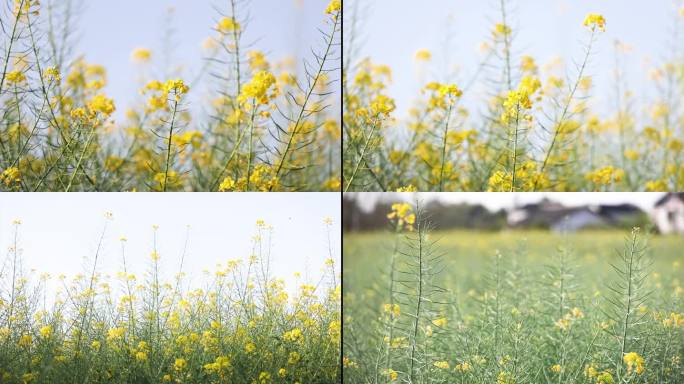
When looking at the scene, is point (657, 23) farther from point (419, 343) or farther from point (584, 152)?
point (419, 343)

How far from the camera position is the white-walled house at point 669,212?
9.92 ft

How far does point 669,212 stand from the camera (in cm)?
308

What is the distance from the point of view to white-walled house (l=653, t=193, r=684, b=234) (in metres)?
3.02

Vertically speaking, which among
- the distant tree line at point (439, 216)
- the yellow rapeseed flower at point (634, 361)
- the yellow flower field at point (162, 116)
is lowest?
the yellow rapeseed flower at point (634, 361)

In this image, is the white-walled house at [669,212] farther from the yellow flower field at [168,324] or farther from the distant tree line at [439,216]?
the yellow flower field at [168,324]

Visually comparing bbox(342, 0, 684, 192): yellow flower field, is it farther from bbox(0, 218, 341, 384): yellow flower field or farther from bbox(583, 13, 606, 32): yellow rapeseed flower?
bbox(0, 218, 341, 384): yellow flower field

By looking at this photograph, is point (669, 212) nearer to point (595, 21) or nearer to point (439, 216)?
point (439, 216)

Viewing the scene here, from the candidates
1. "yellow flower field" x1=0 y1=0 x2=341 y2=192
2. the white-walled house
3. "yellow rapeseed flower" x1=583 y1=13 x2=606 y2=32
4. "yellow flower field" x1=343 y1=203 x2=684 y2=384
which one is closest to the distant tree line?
"yellow flower field" x1=343 y1=203 x2=684 y2=384

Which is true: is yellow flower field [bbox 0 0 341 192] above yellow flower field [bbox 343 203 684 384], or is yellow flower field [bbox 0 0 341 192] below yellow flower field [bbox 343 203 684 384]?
above

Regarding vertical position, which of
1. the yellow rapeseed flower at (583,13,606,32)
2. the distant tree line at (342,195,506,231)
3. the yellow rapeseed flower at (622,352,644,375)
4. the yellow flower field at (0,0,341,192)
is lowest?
the yellow rapeseed flower at (622,352,644,375)

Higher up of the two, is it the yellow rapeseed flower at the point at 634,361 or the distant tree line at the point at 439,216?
the distant tree line at the point at 439,216

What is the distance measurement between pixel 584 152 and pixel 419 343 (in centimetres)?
91

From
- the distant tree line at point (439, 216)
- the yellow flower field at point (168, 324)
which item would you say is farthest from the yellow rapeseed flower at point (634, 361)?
the yellow flower field at point (168, 324)

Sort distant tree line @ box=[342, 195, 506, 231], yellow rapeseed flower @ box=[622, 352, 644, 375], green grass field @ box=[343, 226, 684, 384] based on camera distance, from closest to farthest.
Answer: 1. yellow rapeseed flower @ box=[622, 352, 644, 375]
2. green grass field @ box=[343, 226, 684, 384]
3. distant tree line @ box=[342, 195, 506, 231]
